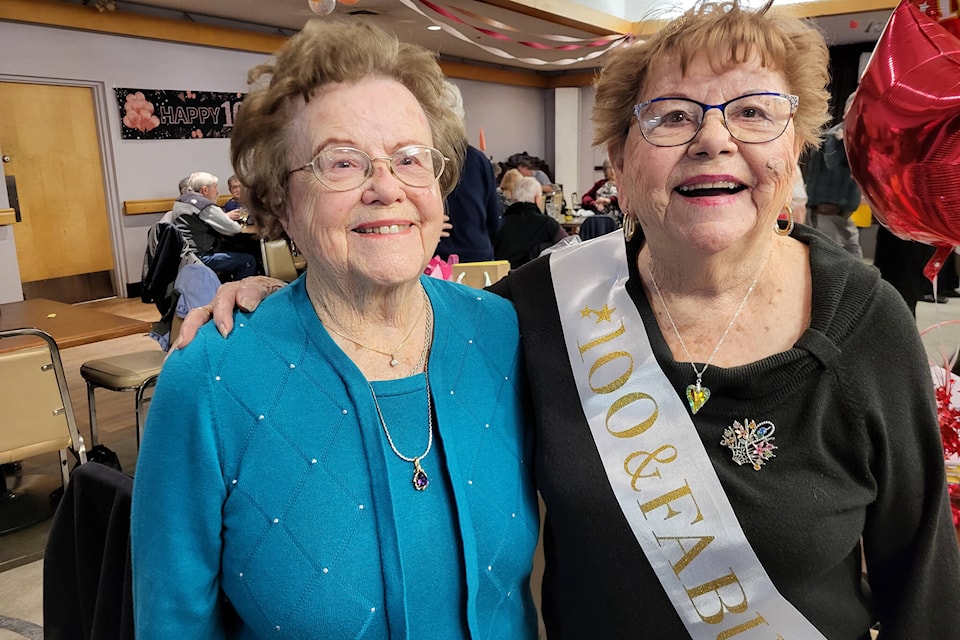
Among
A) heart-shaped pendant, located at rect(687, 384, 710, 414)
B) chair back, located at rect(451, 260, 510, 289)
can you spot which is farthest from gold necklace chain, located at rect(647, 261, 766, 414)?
chair back, located at rect(451, 260, 510, 289)

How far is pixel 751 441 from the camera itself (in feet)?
3.53

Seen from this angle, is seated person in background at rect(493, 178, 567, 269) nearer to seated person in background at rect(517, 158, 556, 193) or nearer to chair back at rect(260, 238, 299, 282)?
seated person in background at rect(517, 158, 556, 193)

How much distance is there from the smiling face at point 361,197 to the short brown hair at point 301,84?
2 cm

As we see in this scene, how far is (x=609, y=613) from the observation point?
3.78ft

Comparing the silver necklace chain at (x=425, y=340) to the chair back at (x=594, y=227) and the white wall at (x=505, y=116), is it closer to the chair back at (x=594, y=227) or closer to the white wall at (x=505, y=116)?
the chair back at (x=594, y=227)

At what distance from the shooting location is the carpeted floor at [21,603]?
2.30 meters

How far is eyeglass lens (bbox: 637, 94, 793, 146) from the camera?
1.04 m

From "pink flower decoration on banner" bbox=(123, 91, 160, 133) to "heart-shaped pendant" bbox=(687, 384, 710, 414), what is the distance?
7.78 m

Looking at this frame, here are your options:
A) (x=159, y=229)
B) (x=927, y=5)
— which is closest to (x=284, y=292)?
(x=927, y=5)

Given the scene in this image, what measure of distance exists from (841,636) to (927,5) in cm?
94

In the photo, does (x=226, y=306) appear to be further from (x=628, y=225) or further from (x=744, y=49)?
(x=744, y=49)

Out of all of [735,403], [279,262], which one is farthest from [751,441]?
[279,262]

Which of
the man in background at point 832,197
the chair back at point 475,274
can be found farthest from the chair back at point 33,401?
the man in background at point 832,197

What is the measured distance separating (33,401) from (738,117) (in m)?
2.64
